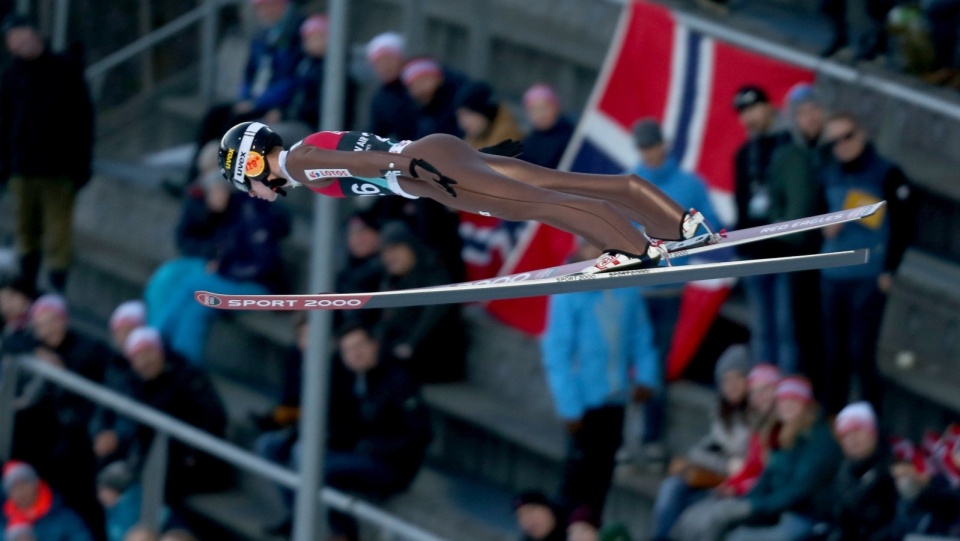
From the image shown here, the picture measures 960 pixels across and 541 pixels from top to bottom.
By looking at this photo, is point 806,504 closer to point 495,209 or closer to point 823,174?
point 823,174

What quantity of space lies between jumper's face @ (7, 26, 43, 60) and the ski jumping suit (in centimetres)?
452

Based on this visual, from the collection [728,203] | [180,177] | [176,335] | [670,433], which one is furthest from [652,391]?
[180,177]

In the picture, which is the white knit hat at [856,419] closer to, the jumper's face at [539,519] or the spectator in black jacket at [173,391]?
the jumper's face at [539,519]

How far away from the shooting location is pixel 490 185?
5.48 meters

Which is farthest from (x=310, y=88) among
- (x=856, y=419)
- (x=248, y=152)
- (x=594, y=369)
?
(x=856, y=419)

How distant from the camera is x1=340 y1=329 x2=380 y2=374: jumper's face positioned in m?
7.61

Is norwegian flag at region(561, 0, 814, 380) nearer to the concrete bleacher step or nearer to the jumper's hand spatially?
the concrete bleacher step

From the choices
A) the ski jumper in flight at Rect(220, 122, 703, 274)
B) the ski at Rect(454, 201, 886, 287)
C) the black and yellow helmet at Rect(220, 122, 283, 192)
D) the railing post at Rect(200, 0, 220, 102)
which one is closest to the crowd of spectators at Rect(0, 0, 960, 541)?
the ski at Rect(454, 201, 886, 287)

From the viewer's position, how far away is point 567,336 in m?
7.40

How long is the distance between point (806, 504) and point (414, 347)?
2.43 meters

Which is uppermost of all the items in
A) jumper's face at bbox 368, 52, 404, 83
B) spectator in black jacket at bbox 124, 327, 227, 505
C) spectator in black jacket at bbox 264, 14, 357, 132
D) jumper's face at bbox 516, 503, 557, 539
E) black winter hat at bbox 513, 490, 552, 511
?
jumper's face at bbox 368, 52, 404, 83

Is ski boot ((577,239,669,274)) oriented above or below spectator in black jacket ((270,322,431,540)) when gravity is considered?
above

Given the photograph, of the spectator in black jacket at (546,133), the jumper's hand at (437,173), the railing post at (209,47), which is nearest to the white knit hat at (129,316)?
the spectator in black jacket at (546,133)

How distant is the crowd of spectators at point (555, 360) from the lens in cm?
663
